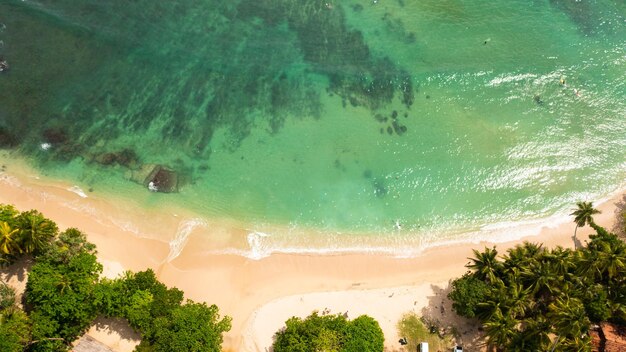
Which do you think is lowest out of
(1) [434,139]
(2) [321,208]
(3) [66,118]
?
(2) [321,208]

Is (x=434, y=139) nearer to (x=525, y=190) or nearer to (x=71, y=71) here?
(x=525, y=190)

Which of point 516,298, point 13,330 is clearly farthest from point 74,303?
point 516,298

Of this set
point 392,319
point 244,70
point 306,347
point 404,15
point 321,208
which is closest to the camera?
point 306,347

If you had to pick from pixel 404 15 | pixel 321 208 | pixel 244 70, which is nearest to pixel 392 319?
pixel 321 208

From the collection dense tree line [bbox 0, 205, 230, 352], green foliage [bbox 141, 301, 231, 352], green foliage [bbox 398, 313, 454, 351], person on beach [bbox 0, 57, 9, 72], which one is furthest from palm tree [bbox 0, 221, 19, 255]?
green foliage [bbox 398, 313, 454, 351]

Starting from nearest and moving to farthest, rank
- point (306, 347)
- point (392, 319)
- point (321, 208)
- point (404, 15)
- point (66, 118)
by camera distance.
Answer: point (306, 347), point (392, 319), point (321, 208), point (66, 118), point (404, 15)

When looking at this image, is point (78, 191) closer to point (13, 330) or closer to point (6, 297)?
point (6, 297)

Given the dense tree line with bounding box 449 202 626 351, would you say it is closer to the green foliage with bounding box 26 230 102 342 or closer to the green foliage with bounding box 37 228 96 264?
the green foliage with bounding box 26 230 102 342
